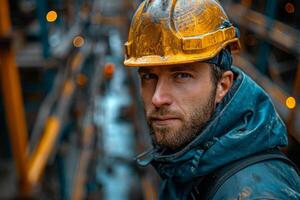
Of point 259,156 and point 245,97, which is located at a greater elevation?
point 245,97

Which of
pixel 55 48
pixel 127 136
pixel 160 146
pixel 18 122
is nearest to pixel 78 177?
pixel 55 48

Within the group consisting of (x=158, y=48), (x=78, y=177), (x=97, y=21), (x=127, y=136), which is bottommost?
(x=127, y=136)

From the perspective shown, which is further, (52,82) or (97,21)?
(97,21)

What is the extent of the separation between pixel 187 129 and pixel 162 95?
181 millimetres

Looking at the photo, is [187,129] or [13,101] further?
[13,101]

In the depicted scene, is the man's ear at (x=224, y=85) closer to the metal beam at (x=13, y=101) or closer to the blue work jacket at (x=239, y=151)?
the blue work jacket at (x=239, y=151)

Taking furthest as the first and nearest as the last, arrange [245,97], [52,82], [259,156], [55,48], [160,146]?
[55,48]
[52,82]
[160,146]
[245,97]
[259,156]

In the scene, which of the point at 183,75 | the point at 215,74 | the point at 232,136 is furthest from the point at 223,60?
the point at 232,136

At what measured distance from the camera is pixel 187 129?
1762 mm

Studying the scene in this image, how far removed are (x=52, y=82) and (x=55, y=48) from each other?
3.35 feet

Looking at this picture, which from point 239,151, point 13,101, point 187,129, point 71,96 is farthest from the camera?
point 71,96

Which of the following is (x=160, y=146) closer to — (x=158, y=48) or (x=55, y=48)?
(x=158, y=48)

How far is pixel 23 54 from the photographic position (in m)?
6.41

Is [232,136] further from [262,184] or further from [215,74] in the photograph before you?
[215,74]
